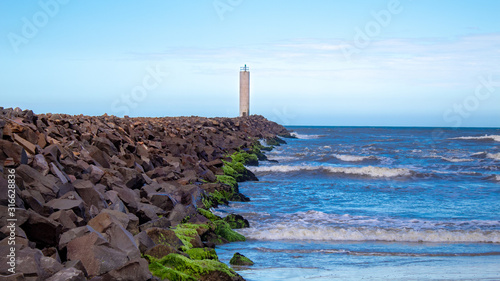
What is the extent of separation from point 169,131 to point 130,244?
11.5m

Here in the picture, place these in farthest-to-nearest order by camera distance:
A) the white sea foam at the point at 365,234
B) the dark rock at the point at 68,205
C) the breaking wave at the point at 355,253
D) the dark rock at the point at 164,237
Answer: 1. the white sea foam at the point at 365,234
2. the breaking wave at the point at 355,253
3. the dark rock at the point at 164,237
4. the dark rock at the point at 68,205

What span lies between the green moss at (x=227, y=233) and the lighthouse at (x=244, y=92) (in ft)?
121

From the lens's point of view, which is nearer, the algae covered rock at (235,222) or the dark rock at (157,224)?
the dark rock at (157,224)

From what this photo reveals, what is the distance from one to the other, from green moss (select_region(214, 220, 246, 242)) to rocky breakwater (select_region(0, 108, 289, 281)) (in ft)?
0.05

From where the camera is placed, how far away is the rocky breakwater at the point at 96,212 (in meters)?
3.99

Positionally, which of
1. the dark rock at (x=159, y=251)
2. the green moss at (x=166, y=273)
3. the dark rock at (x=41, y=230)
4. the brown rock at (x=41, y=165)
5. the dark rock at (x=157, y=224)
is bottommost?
the green moss at (x=166, y=273)

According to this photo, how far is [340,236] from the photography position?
24.6 feet

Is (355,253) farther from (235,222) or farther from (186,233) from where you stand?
(186,233)

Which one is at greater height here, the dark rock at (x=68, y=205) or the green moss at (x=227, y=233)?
the dark rock at (x=68, y=205)

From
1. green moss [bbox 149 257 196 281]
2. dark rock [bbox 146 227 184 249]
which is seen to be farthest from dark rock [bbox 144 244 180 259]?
dark rock [bbox 146 227 184 249]

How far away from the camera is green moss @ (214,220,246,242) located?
6.82 meters

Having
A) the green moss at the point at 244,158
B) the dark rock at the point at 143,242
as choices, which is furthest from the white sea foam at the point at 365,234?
the green moss at the point at 244,158

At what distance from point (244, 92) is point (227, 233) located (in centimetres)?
3765

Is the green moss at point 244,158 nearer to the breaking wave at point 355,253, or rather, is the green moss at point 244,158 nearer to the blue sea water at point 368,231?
the blue sea water at point 368,231
